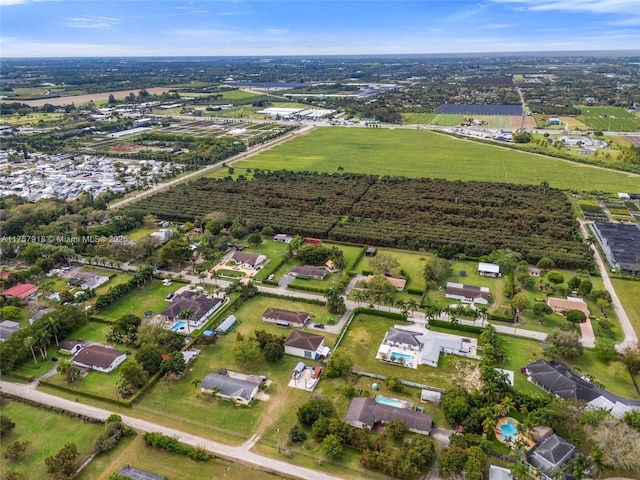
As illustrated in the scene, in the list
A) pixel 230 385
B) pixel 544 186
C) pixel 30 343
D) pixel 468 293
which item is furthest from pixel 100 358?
pixel 544 186

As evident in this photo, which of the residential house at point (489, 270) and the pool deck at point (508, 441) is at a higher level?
the residential house at point (489, 270)

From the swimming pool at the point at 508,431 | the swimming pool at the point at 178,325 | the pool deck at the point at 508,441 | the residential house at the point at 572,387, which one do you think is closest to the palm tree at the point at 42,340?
the swimming pool at the point at 178,325

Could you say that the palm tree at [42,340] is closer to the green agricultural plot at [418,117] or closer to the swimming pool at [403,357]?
the swimming pool at [403,357]

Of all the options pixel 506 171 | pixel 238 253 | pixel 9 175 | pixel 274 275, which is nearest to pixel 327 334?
pixel 274 275

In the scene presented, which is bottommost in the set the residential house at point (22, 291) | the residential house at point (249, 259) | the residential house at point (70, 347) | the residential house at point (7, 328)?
the residential house at point (70, 347)

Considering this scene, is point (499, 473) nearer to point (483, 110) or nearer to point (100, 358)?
point (100, 358)
